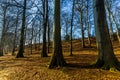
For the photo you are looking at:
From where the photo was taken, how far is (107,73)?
23.4 feet

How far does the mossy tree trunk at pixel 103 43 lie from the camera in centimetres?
791

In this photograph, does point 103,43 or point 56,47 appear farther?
point 56,47

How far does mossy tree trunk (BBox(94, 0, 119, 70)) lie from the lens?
26.0 ft

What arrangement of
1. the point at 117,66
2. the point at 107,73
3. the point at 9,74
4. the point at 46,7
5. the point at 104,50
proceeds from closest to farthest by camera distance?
the point at 107,73
the point at 117,66
the point at 104,50
the point at 9,74
the point at 46,7

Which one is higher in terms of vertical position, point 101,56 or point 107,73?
point 101,56

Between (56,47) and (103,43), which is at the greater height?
(103,43)

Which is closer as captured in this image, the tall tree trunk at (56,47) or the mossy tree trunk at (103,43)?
the mossy tree trunk at (103,43)

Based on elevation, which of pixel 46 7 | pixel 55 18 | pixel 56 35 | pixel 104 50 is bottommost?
pixel 104 50

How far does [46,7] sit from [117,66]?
1097 centimetres

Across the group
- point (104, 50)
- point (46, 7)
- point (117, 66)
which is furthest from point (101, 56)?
point (46, 7)

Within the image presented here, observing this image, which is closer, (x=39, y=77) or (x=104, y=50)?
(x=39, y=77)

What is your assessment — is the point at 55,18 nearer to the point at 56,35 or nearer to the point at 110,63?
the point at 56,35

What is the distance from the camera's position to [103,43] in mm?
8422

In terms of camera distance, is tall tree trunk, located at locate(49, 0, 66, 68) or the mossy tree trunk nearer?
the mossy tree trunk
